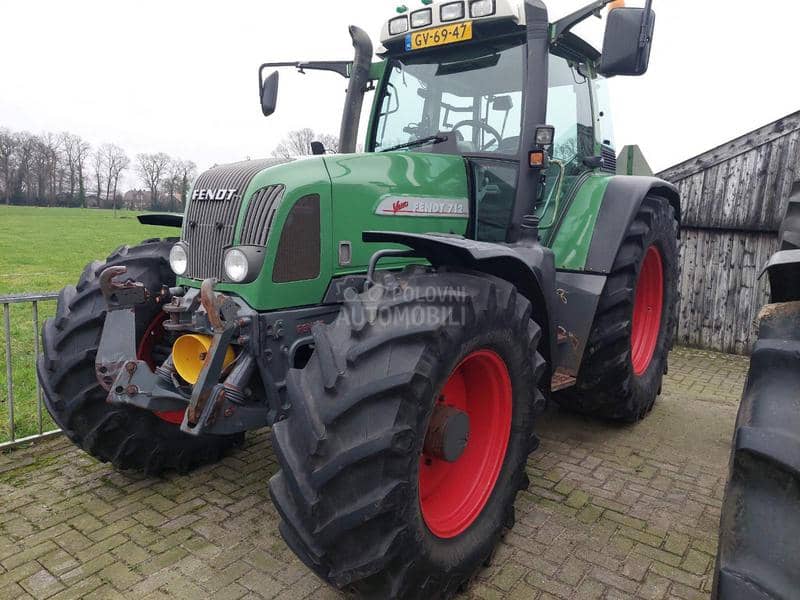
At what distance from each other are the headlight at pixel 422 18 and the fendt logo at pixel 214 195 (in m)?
1.69

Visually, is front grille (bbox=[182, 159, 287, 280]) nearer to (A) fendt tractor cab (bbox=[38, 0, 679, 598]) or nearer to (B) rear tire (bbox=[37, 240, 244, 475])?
(A) fendt tractor cab (bbox=[38, 0, 679, 598])

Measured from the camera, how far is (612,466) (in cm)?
384

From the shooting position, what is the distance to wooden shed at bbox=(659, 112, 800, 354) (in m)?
6.90

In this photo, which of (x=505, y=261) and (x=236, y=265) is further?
(x=505, y=261)

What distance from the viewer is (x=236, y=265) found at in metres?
2.64

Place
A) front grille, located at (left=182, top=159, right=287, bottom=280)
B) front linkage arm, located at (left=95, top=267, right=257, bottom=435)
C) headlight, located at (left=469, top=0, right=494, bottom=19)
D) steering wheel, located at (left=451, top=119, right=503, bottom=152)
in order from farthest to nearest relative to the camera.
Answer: steering wheel, located at (left=451, top=119, right=503, bottom=152) → headlight, located at (left=469, top=0, right=494, bottom=19) → front grille, located at (left=182, top=159, right=287, bottom=280) → front linkage arm, located at (left=95, top=267, right=257, bottom=435)

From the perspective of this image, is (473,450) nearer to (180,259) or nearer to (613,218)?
(180,259)

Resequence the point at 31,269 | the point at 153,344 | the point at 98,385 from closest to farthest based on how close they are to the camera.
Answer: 1. the point at 98,385
2. the point at 153,344
3. the point at 31,269

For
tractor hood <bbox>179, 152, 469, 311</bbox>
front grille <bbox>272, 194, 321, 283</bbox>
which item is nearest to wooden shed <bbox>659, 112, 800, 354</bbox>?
tractor hood <bbox>179, 152, 469, 311</bbox>

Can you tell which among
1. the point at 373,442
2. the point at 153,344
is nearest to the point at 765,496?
the point at 373,442

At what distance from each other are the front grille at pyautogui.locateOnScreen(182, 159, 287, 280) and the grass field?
6.33ft

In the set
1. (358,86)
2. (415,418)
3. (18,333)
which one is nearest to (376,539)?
(415,418)

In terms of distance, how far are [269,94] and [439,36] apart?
127 cm

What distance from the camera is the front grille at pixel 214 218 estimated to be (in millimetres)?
2773
